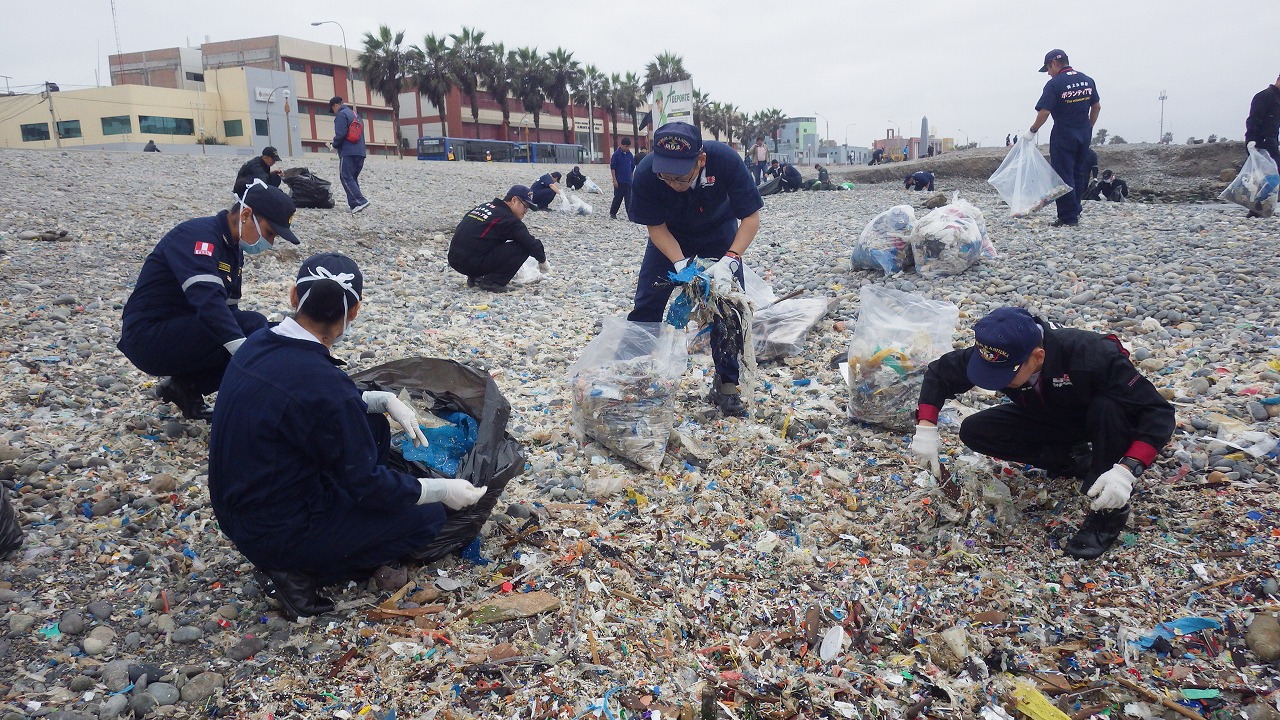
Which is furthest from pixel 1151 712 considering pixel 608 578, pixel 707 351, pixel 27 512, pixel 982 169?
pixel 982 169

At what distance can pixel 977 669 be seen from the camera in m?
2.21

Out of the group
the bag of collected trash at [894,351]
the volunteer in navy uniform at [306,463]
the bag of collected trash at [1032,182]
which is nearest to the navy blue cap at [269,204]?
the volunteer in navy uniform at [306,463]

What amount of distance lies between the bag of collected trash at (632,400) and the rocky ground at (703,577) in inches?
5.0

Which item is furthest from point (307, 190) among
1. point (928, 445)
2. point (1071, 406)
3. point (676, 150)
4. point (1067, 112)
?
point (1071, 406)

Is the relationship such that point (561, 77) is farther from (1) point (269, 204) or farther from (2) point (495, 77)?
(1) point (269, 204)

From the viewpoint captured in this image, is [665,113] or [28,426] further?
[665,113]

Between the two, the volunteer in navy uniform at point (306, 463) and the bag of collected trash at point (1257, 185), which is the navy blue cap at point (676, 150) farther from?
the bag of collected trash at point (1257, 185)

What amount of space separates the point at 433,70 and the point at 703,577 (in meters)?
45.0

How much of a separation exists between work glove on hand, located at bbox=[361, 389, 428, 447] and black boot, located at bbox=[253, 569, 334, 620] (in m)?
0.62

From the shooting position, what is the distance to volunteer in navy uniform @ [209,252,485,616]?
218 cm

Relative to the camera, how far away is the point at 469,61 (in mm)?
44031

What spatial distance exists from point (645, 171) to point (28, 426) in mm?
3361

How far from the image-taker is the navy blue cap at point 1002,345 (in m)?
2.62

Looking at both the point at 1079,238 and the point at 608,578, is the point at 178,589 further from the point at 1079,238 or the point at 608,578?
the point at 1079,238
